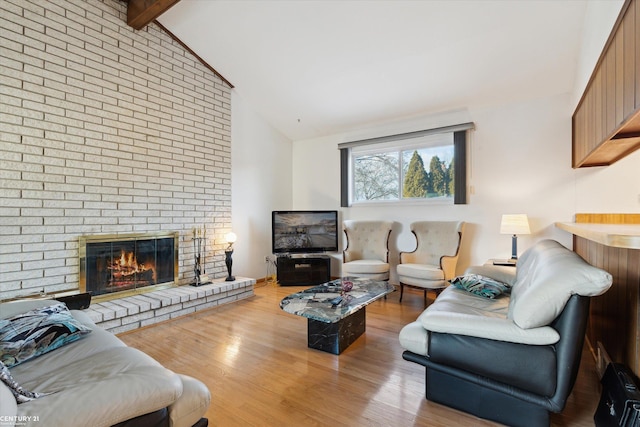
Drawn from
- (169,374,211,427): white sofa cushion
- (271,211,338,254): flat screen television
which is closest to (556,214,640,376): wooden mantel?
(169,374,211,427): white sofa cushion

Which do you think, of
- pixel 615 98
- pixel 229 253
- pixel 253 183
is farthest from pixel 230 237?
pixel 615 98

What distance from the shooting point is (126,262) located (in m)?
3.33

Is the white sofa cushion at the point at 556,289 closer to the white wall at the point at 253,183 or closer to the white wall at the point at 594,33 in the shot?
the white wall at the point at 594,33

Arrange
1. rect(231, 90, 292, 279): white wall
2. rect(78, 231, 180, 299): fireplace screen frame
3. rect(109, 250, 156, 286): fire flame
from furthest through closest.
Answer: rect(231, 90, 292, 279): white wall → rect(109, 250, 156, 286): fire flame → rect(78, 231, 180, 299): fireplace screen frame

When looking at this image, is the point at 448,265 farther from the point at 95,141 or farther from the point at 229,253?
the point at 95,141

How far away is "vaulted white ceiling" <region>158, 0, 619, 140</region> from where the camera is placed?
2695mm

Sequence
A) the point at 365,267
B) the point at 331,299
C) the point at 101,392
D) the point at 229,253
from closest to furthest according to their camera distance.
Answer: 1. the point at 101,392
2. the point at 331,299
3. the point at 365,267
4. the point at 229,253

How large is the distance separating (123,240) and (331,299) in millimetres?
2465

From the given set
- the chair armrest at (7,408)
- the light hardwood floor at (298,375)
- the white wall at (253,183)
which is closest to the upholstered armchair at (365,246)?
the light hardwood floor at (298,375)

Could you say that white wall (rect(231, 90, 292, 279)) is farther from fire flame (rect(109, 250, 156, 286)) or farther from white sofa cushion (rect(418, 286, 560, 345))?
white sofa cushion (rect(418, 286, 560, 345))

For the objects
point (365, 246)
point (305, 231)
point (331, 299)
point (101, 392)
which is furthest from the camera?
→ point (305, 231)

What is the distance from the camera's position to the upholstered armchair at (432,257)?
348 centimetres

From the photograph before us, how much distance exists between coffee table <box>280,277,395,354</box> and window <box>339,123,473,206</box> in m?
2.10

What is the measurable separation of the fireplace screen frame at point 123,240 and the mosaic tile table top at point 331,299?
6.29 ft
